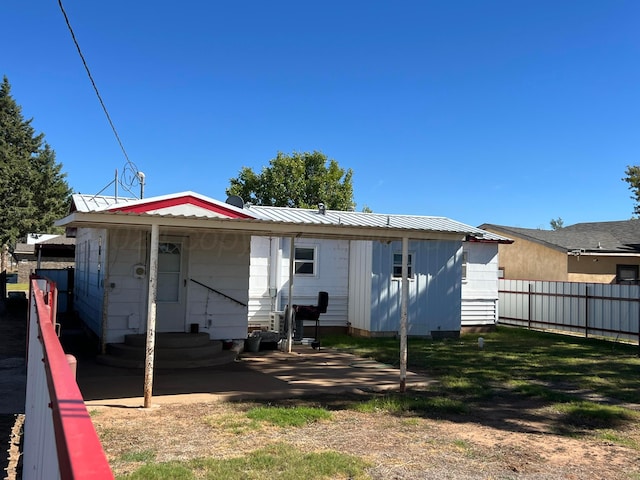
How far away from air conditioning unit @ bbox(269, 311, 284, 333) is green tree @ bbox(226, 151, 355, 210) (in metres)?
25.4

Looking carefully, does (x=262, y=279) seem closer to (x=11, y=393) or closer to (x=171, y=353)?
(x=171, y=353)

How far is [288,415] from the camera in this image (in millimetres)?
6785

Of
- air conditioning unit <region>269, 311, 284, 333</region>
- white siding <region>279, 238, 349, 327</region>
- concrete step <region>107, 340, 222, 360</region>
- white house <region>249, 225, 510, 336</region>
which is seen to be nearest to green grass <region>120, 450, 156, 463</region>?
concrete step <region>107, 340, 222, 360</region>

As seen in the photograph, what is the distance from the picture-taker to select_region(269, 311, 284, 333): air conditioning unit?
47.7ft

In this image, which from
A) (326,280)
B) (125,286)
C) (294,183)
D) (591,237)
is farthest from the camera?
(294,183)

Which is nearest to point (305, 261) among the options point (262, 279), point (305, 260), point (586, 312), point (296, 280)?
point (305, 260)

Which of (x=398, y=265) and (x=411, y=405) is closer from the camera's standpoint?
(x=411, y=405)

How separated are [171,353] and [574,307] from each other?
12781 millimetres

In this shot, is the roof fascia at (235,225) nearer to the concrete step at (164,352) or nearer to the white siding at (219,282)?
the concrete step at (164,352)

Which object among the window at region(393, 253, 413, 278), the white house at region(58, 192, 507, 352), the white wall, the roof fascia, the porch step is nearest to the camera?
the roof fascia

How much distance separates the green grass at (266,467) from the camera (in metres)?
4.75

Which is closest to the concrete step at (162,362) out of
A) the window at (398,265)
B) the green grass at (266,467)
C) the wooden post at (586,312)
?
the green grass at (266,467)

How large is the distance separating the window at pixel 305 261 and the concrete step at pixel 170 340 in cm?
499

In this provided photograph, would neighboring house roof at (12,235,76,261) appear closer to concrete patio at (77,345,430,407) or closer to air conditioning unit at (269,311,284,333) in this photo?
air conditioning unit at (269,311,284,333)
